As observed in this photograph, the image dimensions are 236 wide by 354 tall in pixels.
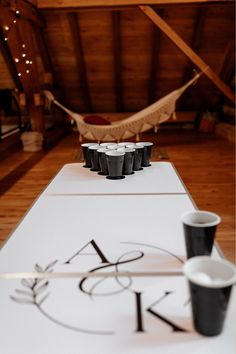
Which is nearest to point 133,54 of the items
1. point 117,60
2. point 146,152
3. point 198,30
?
point 117,60

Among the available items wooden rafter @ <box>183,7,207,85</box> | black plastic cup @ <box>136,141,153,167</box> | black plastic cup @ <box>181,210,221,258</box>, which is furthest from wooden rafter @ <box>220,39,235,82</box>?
black plastic cup @ <box>181,210,221,258</box>

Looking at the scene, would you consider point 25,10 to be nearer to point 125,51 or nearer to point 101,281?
point 125,51

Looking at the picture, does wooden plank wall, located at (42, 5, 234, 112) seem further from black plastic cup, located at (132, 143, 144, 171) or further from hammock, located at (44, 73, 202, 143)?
black plastic cup, located at (132, 143, 144, 171)

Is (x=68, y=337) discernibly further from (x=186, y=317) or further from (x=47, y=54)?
(x=47, y=54)

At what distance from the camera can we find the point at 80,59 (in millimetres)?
5430

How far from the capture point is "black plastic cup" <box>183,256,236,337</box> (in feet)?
1.90

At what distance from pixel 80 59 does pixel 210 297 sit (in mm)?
5250

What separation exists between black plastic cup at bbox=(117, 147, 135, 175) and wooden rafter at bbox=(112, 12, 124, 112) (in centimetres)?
368

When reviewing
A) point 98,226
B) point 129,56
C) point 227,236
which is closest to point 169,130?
point 129,56

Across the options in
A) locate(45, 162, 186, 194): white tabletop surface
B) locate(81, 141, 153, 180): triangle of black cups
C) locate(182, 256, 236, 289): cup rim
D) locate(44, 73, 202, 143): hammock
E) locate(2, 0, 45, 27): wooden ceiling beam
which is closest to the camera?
locate(182, 256, 236, 289): cup rim

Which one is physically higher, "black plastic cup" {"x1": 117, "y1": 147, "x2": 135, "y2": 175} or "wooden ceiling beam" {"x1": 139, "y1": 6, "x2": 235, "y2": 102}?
"wooden ceiling beam" {"x1": 139, "y1": 6, "x2": 235, "y2": 102}

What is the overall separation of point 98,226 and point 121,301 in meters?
0.37

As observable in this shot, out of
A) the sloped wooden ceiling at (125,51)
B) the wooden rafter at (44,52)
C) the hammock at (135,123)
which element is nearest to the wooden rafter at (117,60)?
the sloped wooden ceiling at (125,51)

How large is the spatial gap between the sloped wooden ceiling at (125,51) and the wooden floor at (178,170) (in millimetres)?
780
